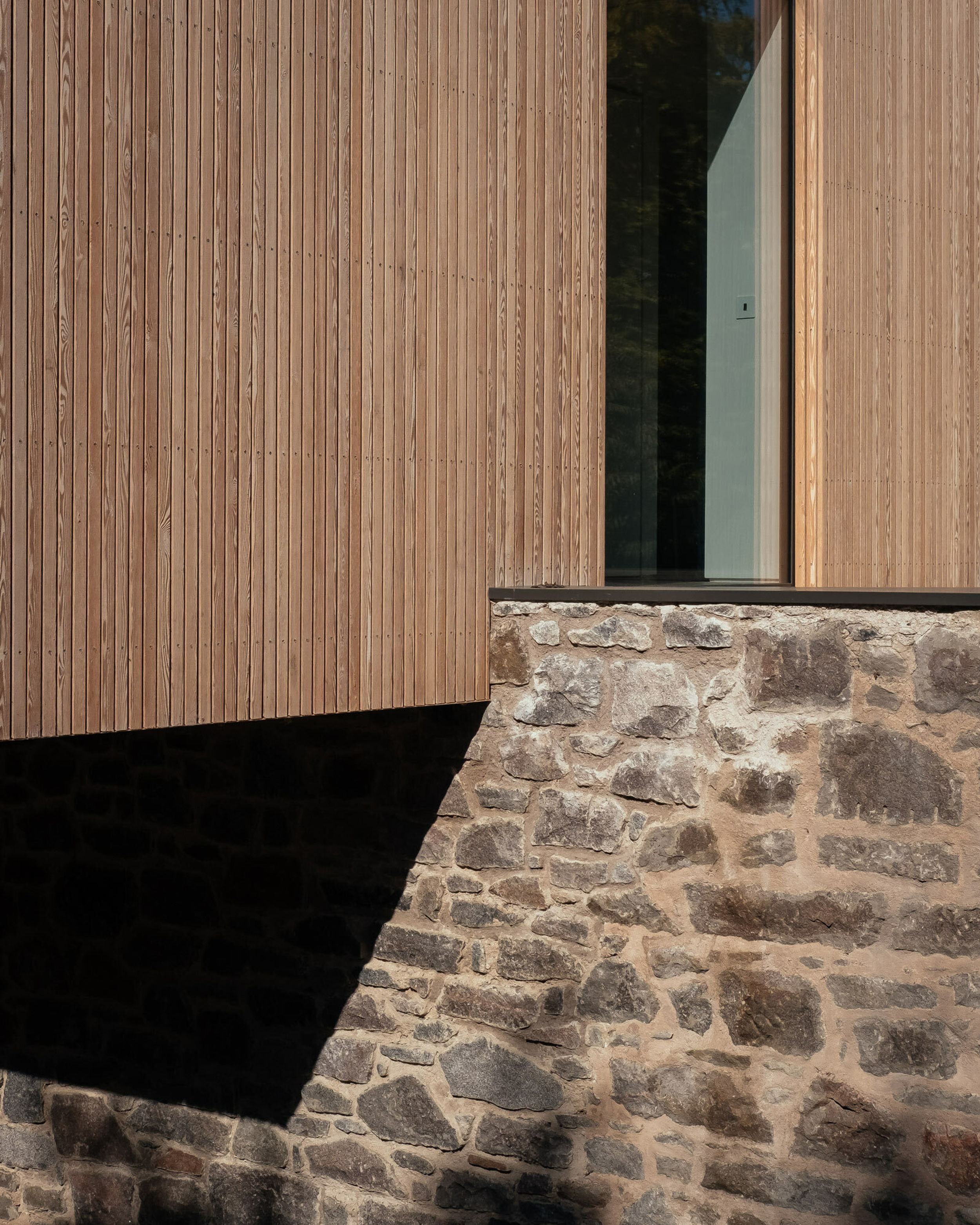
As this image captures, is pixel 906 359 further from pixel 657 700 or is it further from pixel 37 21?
pixel 37 21

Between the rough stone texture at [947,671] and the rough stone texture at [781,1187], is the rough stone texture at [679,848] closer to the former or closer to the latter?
the rough stone texture at [947,671]

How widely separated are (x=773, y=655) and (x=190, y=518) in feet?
6.07

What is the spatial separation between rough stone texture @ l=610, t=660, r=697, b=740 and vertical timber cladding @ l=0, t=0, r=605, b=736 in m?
0.55

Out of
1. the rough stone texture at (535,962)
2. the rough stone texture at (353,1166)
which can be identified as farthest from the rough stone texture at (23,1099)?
the rough stone texture at (535,962)

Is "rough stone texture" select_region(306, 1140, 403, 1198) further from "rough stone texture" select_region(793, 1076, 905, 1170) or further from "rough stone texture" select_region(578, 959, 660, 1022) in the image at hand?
"rough stone texture" select_region(793, 1076, 905, 1170)

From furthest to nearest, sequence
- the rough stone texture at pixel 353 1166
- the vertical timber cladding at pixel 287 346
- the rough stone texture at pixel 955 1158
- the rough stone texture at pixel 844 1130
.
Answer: the rough stone texture at pixel 353 1166, the rough stone texture at pixel 844 1130, the rough stone texture at pixel 955 1158, the vertical timber cladding at pixel 287 346

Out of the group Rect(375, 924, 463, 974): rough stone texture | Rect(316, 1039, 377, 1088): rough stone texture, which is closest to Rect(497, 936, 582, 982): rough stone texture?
Rect(375, 924, 463, 974): rough stone texture

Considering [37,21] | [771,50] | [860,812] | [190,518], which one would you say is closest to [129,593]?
[190,518]

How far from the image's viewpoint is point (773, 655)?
4.42 m

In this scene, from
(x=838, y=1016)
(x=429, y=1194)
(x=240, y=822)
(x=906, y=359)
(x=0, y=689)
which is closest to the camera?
(x=0, y=689)

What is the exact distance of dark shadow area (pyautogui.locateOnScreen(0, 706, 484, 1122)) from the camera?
5219 millimetres

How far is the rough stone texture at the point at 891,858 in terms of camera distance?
409 cm

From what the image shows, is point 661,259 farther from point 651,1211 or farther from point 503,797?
point 651,1211

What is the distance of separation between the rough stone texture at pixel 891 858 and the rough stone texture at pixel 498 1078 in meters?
1.26
